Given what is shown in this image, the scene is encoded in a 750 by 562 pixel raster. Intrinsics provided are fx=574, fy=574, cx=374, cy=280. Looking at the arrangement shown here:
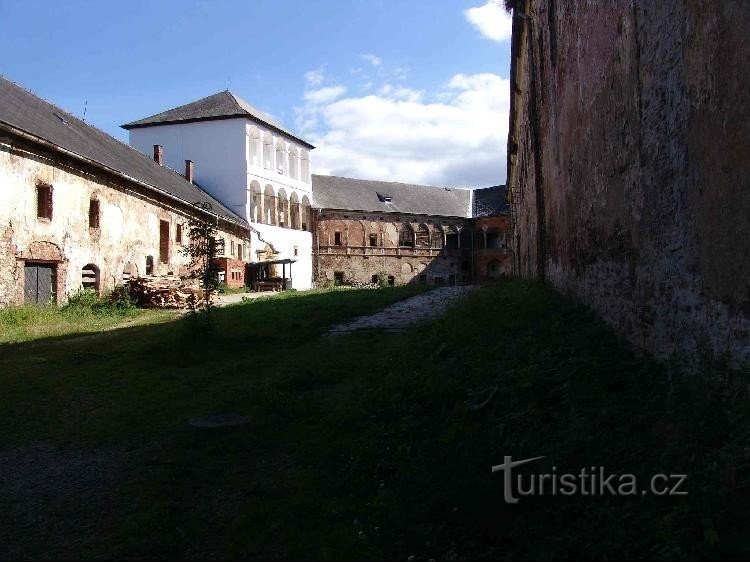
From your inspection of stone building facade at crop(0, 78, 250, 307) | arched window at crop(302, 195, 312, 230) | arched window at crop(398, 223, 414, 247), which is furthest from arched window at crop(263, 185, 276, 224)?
stone building facade at crop(0, 78, 250, 307)

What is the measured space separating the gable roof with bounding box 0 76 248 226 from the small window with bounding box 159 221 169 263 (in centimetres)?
134

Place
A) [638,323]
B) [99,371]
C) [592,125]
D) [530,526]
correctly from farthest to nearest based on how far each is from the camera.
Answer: [99,371] → [592,125] → [638,323] → [530,526]

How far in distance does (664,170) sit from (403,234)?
41.8m

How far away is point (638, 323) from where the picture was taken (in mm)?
4715

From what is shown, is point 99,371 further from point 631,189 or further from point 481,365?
point 631,189

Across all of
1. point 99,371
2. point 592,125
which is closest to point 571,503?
point 592,125

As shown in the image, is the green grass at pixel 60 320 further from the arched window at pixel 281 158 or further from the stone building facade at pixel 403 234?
the stone building facade at pixel 403 234

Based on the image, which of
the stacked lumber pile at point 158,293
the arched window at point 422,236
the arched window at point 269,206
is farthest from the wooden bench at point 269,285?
the arched window at point 422,236

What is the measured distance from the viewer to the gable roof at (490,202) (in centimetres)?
4625

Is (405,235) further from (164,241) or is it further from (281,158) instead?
(164,241)

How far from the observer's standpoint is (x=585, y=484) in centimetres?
293

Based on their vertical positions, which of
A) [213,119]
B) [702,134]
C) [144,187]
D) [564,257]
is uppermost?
[213,119]

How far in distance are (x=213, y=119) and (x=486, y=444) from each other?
36056mm

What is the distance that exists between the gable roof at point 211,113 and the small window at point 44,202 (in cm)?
2140
